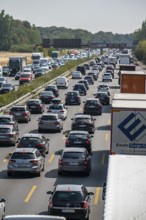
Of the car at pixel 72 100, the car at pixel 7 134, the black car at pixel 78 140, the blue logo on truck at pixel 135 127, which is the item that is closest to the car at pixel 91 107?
the car at pixel 72 100

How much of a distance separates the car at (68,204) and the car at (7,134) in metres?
17.8

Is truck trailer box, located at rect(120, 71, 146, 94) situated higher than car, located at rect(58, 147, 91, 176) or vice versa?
truck trailer box, located at rect(120, 71, 146, 94)

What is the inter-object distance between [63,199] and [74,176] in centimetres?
977

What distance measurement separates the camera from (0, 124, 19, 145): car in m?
41.2

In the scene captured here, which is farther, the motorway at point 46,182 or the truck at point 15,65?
the truck at point 15,65

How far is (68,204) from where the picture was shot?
23.5 m

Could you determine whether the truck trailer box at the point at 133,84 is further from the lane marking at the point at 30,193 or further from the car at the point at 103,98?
the car at the point at 103,98

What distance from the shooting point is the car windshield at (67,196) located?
23.5 metres

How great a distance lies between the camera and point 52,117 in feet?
158

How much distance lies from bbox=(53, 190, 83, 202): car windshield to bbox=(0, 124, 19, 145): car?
1804 cm

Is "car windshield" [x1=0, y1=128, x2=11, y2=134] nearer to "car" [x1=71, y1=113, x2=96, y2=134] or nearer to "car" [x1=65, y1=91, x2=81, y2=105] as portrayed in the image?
"car" [x1=71, y1=113, x2=96, y2=134]

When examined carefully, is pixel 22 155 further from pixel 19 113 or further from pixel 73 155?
pixel 19 113

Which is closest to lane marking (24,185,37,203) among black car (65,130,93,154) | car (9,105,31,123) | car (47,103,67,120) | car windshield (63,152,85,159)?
car windshield (63,152,85,159)

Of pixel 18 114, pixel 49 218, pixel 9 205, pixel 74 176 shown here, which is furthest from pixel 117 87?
pixel 49 218
